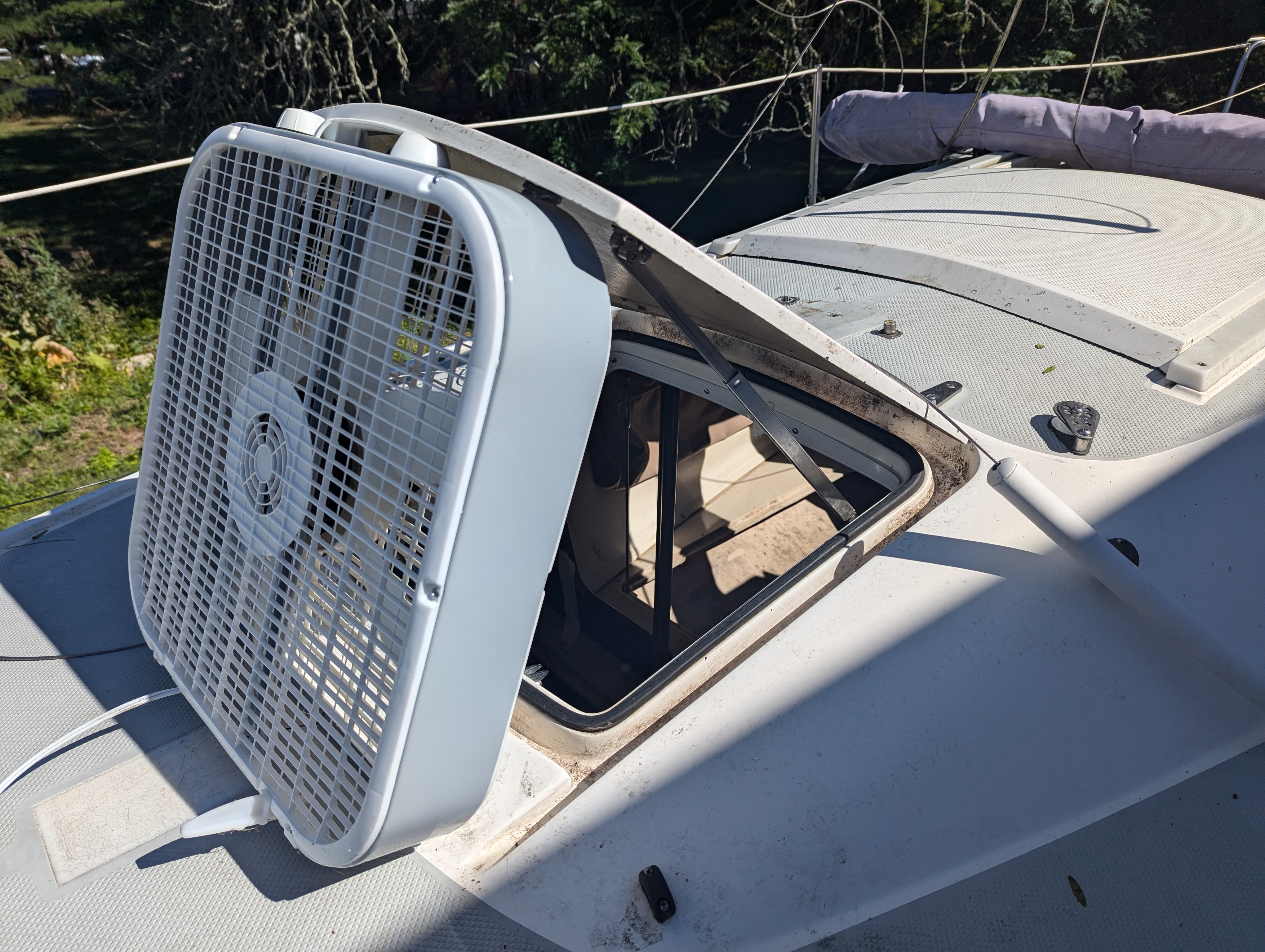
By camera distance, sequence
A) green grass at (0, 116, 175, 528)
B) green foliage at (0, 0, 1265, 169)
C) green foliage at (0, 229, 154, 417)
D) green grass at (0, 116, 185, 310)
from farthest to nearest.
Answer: green grass at (0, 116, 185, 310) < green foliage at (0, 0, 1265, 169) < green foliage at (0, 229, 154, 417) < green grass at (0, 116, 175, 528)

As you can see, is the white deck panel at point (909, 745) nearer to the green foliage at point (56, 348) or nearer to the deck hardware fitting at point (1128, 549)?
the deck hardware fitting at point (1128, 549)

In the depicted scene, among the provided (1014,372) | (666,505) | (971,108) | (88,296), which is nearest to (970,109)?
(971,108)

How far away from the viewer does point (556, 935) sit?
1.11m

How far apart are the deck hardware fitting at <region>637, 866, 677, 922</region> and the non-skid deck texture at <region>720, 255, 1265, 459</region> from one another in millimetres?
1015

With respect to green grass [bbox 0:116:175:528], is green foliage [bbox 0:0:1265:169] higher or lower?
higher

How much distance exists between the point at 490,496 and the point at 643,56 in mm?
7169

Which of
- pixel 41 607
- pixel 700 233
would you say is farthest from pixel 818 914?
pixel 700 233

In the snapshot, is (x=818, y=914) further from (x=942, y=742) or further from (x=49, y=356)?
(x=49, y=356)

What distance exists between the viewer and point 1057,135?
304 centimetres

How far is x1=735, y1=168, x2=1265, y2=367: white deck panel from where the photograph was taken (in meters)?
1.82

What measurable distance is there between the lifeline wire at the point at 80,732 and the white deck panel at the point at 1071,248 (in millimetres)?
1979

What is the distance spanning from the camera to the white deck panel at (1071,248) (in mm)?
1822

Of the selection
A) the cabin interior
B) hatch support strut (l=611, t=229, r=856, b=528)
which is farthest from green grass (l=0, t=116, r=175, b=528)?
hatch support strut (l=611, t=229, r=856, b=528)

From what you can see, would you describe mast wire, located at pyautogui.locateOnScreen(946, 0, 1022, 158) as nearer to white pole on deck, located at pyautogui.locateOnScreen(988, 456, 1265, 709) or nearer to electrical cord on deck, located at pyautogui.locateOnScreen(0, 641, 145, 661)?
white pole on deck, located at pyautogui.locateOnScreen(988, 456, 1265, 709)
